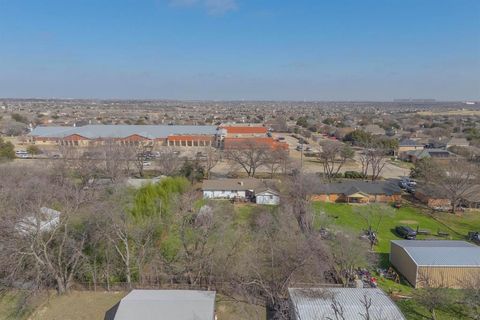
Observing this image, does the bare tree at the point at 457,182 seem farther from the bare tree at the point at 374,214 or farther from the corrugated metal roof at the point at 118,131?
the corrugated metal roof at the point at 118,131

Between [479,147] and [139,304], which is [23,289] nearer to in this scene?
[139,304]

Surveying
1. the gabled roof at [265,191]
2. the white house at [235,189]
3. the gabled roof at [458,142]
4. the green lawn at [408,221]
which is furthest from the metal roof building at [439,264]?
the gabled roof at [458,142]

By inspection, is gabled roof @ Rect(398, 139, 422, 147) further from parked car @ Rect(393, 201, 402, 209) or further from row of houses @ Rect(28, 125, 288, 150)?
parked car @ Rect(393, 201, 402, 209)

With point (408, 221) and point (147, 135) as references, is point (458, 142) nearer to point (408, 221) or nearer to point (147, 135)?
point (408, 221)

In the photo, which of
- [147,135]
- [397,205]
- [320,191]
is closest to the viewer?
[397,205]

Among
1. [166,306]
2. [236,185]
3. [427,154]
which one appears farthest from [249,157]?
[166,306]

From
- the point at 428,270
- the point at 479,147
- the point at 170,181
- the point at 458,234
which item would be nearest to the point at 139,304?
the point at 170,181
